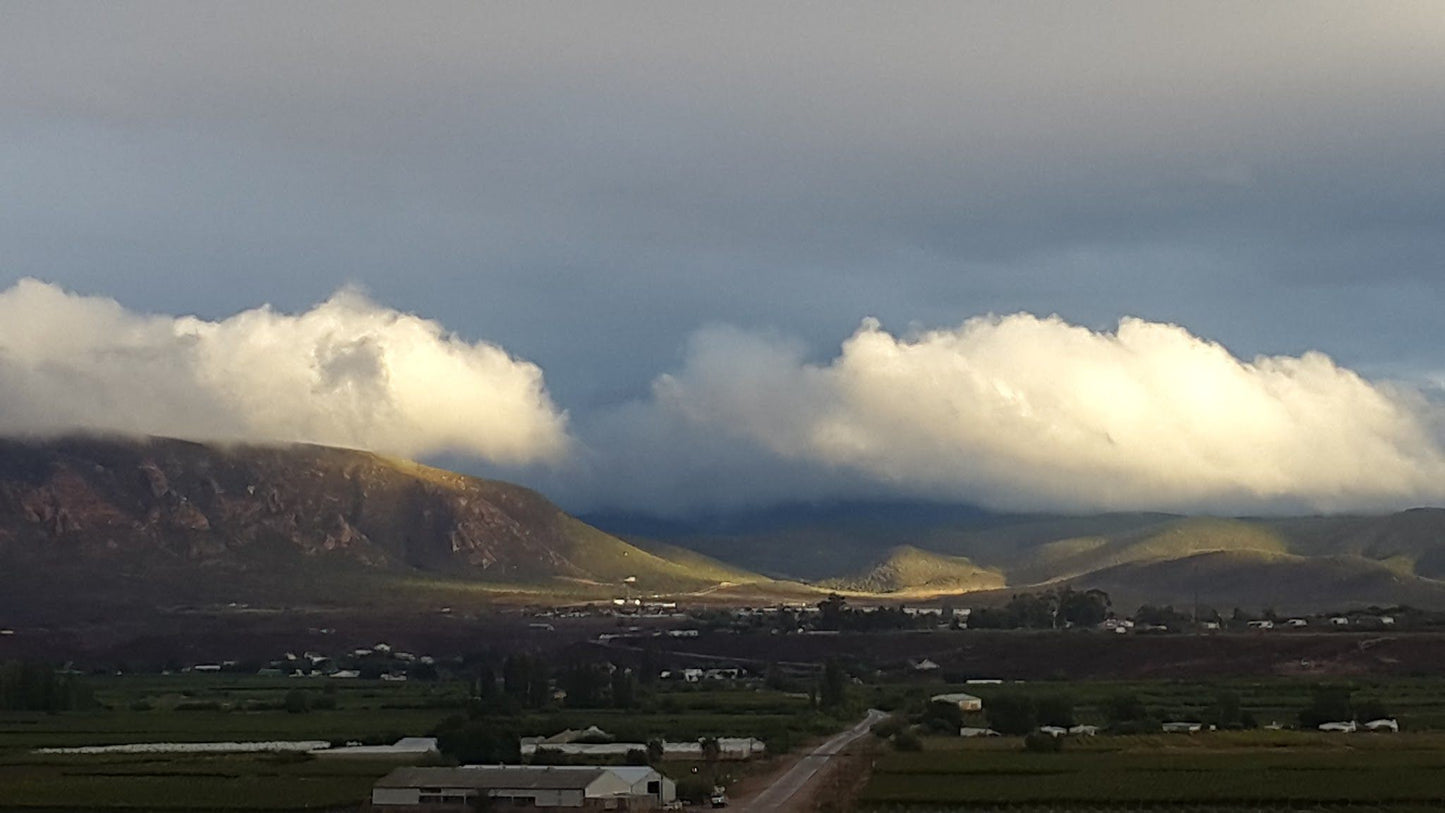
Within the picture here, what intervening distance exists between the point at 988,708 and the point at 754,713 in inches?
675

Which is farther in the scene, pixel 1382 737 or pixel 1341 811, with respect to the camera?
pixel 1382 737

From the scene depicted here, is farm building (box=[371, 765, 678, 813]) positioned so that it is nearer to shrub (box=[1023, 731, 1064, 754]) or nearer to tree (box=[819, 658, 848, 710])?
shrub (box=[1023, 731, 1064, 754])

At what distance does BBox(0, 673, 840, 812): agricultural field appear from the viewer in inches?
3501

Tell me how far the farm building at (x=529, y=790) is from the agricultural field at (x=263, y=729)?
2.22 m

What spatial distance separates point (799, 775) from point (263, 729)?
45.6m

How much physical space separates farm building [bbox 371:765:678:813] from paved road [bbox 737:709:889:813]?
184 inches

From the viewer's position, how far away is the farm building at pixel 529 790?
84.7m

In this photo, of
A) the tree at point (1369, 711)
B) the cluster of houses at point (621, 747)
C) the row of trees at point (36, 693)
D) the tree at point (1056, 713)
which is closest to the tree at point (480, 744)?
the cluster of houses at point (621, 747)

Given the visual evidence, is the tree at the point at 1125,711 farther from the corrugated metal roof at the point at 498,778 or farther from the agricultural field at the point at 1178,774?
the corrugated metal roof at the point at 498,778

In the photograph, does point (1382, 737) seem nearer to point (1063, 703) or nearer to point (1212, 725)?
point (1212, 725)

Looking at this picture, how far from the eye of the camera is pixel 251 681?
190 m

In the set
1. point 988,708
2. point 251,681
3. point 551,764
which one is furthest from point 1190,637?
point 551,764

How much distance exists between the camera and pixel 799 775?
96.4m

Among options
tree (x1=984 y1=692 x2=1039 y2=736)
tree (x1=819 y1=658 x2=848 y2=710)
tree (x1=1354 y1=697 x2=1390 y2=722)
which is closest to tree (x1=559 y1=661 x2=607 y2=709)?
tree (x1=819 y1=658 x2=848 y2=710)
